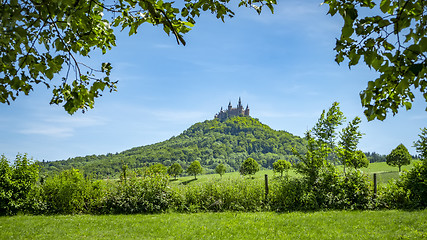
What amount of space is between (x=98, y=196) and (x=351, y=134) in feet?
35.0

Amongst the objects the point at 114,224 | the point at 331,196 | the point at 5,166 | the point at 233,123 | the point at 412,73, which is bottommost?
the point at 114,224

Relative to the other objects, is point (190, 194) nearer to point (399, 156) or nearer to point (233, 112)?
point (399, 156)

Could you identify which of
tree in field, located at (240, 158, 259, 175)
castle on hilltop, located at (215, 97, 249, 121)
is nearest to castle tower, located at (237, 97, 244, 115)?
castle on hilltop, located at (215, 97, 249, 121)

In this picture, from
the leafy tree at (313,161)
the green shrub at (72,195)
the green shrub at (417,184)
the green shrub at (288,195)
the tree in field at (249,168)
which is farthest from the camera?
the tree in field at (249,168)

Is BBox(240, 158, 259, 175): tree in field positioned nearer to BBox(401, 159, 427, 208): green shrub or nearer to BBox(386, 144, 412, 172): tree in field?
BBox(386, 144, 412, 172): tree in field

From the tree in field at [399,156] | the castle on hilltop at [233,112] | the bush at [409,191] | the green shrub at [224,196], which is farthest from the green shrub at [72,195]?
the castle on hilltop at [233,112]

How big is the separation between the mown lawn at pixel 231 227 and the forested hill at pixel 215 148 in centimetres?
7875

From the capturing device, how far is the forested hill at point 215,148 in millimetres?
104000

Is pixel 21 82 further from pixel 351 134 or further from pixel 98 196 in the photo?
pixel 351 134

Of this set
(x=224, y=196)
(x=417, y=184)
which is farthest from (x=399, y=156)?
(x=224, y=196)

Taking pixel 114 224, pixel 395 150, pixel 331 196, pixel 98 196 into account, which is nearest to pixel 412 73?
pixel 114 224

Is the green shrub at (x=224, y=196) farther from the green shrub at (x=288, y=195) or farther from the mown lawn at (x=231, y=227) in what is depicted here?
the mown lawn at (x=231, y=227)

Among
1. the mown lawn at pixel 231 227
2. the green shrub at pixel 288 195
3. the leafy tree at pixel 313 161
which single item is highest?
the leafy tree at pixel 313 161

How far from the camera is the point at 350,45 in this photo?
2.31 meters
